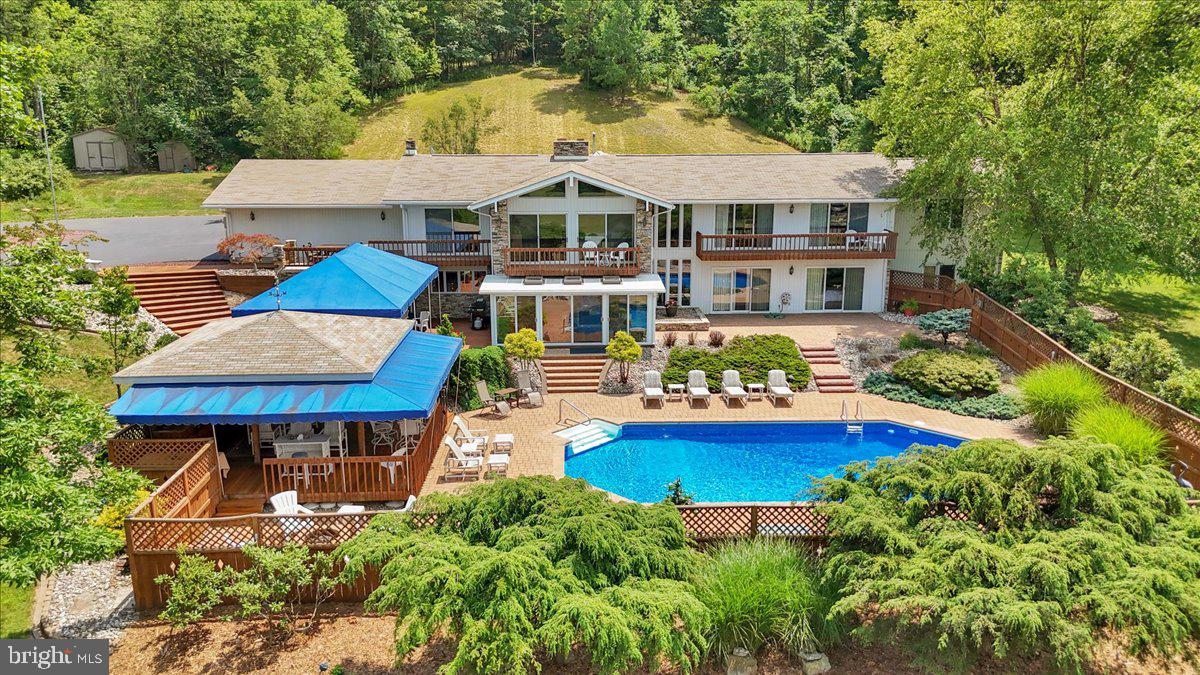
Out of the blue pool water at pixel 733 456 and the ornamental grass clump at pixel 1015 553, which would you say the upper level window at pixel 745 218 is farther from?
the ornamental grass clump at pixel 1015 553

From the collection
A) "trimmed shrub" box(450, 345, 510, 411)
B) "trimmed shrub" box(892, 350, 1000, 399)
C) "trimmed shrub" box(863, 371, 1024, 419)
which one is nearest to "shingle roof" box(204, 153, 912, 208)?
"trimmed shrub" box(450, 345, 510, 411)

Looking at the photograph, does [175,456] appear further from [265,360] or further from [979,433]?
[979,433]

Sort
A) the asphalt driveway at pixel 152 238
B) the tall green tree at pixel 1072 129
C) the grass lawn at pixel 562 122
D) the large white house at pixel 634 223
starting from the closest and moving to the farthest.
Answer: the tall green tree at pixel 1072 129, the large white house at pixel 634 223, the asphalt driveway at pixel 152 238, the grass lawn at pixel 562 122

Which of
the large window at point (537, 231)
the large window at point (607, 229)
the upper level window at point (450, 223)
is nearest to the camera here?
the large window at point (537, 231)

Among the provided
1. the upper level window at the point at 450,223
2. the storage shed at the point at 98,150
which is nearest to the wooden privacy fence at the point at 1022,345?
the upper level window at the point at 450,223

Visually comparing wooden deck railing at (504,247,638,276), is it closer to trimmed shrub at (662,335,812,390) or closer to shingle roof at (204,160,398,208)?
trimmed shrub at (662,335,812,390)

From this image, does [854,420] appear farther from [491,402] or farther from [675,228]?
[675,228]

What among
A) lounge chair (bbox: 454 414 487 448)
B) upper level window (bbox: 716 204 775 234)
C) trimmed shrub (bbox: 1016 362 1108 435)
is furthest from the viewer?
upper level window (bbox: 716 204 775 234)

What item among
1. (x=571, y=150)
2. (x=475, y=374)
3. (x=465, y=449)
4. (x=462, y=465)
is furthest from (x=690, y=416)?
(x=571, y=150)
